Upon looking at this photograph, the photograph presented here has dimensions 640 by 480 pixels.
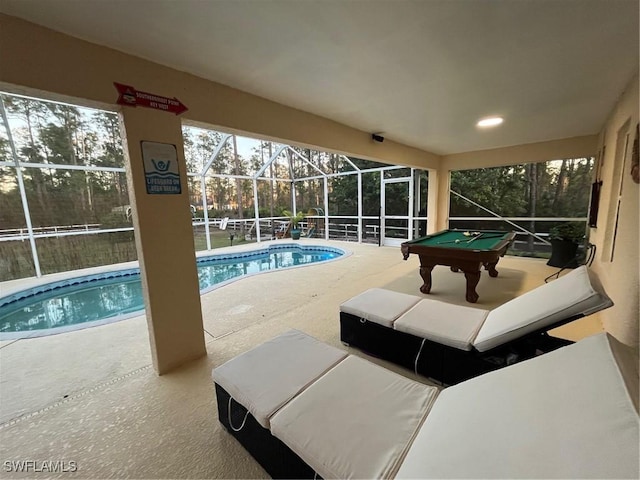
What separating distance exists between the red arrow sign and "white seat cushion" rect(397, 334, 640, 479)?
96.4 inches

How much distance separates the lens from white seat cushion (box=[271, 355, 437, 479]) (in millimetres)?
890

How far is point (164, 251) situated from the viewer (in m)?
1.97

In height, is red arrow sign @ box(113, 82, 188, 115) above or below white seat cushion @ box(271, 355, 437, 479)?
above

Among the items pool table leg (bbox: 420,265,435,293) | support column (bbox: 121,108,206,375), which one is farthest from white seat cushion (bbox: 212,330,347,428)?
pool table leg (bbox: 420,265,435,293)

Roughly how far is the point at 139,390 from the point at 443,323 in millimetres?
2223

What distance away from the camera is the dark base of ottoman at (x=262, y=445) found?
3.42 ft

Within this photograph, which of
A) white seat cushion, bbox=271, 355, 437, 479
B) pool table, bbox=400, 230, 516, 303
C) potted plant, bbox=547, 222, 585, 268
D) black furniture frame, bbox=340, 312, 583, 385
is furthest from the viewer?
potted plant, bbox=547, 222, 585, 268

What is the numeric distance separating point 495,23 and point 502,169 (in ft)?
18.7

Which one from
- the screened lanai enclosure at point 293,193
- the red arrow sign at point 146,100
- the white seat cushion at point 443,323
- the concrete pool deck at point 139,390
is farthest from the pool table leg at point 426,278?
the screened lanai enclosure at point 293,193

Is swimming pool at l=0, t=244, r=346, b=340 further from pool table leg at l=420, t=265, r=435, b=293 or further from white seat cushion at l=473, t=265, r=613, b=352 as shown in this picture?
white seat cushion at l=473, t=265, r=613, b=352

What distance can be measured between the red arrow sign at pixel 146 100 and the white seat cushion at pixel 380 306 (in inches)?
82.1

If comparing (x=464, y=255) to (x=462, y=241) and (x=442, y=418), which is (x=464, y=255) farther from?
(x=442, y=418)

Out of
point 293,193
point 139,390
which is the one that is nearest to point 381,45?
point 139,390

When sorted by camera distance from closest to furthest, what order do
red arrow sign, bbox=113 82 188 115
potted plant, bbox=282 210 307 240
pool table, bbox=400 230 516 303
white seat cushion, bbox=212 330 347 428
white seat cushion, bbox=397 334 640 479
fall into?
white seat cushion, bbox=397 334 640 479
white seat cushion, bbox=212 330 347 428
red arrow sign, bbox=113 82 188 115
pool table, bbox=400 230 516 303
potted plant, bbox=282 210 307 240
